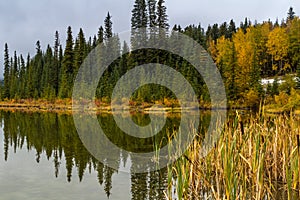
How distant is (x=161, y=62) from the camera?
165ft

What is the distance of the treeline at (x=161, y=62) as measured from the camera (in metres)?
42.1

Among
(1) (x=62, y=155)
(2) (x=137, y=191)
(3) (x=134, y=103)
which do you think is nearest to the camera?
(2) (x=137, y=191)

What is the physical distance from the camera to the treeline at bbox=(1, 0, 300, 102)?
42125 millimetres

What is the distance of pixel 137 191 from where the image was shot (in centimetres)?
800

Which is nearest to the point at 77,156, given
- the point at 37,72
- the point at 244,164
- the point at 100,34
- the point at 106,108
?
the point at 244,164

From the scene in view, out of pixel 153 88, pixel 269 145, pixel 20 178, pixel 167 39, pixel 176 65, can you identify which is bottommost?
pixel 20 178

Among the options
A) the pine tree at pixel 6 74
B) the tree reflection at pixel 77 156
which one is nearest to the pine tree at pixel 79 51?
the pine tree at pixel 6 74

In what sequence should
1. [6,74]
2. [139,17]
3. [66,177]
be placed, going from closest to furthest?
1. [66,177]
2. [139,17]
3. [6,74]

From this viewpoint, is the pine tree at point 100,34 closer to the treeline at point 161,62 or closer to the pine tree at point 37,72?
the treeline at point 161,62

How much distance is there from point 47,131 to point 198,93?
79.2ft

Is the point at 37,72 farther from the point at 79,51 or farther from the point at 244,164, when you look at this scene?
the point at 244,164

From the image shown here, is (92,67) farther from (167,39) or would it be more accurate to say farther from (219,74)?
(219,74)

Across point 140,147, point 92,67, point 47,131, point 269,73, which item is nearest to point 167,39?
point 92,67

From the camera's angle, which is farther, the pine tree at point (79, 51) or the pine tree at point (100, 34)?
the pine tree at point (100, 34)
